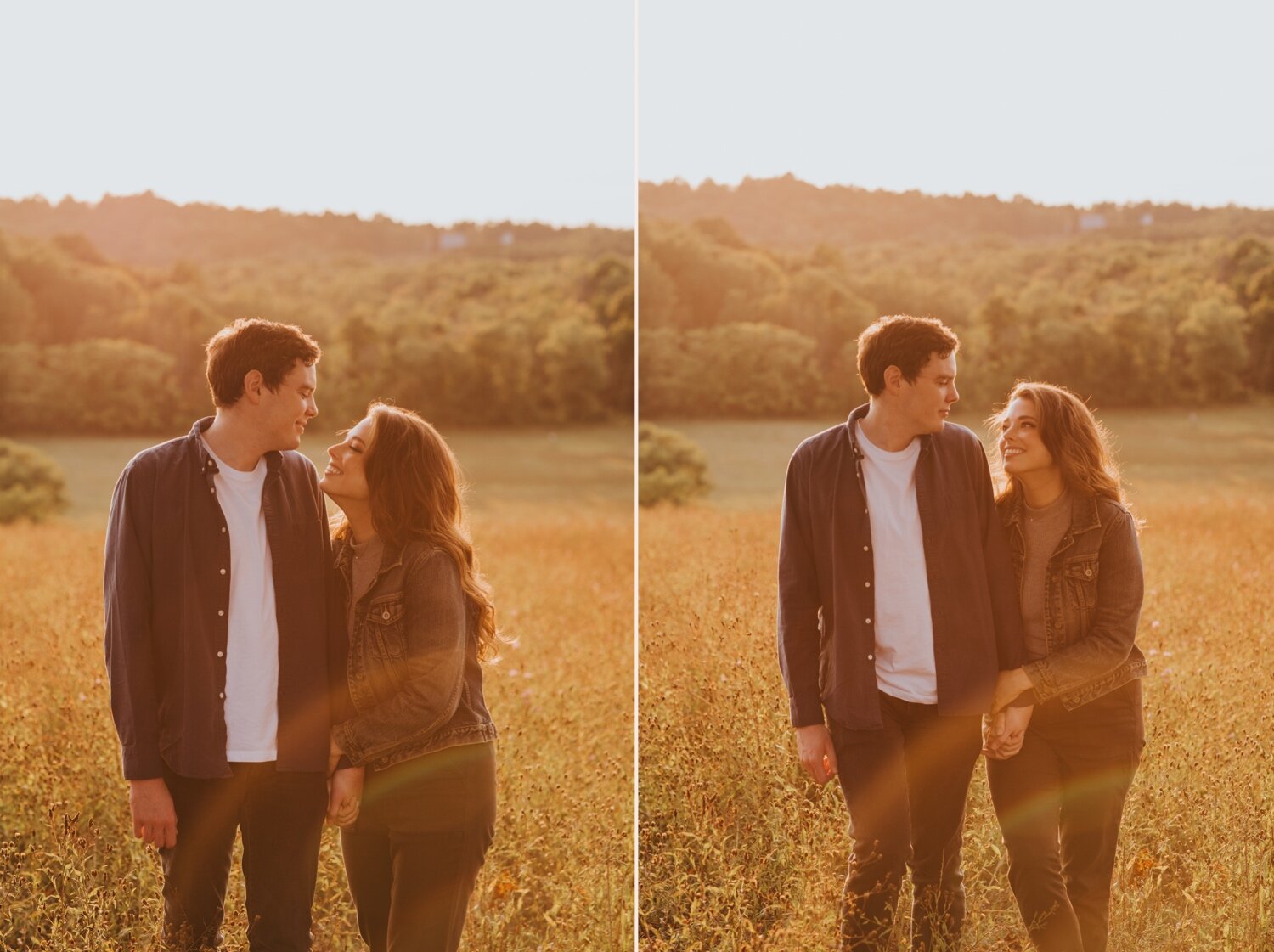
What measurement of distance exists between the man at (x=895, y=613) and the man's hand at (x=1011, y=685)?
24 mm

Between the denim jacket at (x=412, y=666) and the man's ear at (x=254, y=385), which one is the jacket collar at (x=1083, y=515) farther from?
the man's ear at (x=254, y=385)

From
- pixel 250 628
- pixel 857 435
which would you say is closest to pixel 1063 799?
pixel 857 435

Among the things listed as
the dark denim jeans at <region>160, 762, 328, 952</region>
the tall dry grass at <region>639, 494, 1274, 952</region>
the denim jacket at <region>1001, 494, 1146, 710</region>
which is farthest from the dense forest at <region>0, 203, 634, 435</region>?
the denim jacket at <region>1001, 494, 1146, 710</region>

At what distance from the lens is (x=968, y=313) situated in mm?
6969

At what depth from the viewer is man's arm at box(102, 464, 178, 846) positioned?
1976 mm

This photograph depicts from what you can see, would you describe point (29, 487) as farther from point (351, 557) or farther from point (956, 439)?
point (956, 439)

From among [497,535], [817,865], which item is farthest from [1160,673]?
[497,535]

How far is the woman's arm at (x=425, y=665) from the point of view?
1.99m

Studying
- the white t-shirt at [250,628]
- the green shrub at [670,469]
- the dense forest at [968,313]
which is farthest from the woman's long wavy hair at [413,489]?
the green shrub at [670,469]

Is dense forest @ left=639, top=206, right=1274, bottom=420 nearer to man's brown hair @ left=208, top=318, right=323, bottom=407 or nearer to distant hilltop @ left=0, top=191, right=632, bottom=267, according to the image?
distant hilltop @ left=0, top=191, right=632, bottom=267

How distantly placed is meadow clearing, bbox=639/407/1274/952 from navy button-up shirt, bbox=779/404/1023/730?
29.9 inches

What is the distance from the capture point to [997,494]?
242cm

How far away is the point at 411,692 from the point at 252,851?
18.3 inches

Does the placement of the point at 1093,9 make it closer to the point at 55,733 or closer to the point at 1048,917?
the point at 1048,917
